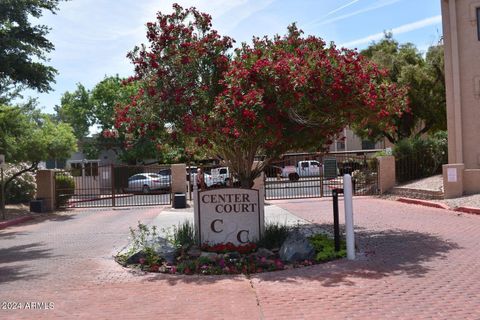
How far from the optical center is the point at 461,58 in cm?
2147

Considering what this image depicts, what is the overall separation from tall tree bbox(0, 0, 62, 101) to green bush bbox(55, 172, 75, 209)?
6.50 metres

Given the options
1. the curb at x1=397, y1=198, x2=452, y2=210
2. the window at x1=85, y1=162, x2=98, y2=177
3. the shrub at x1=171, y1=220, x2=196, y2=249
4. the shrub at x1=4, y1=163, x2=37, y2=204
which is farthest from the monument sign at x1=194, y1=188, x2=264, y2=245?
the shrub at x1=4, y1=163, x2=37, y2=204

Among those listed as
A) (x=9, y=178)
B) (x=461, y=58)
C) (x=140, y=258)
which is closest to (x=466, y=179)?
(x=461, y=58)

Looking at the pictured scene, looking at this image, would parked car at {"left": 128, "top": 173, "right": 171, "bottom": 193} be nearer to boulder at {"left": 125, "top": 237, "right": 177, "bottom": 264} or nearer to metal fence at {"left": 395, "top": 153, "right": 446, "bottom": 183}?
metal fence at {"left": 395, "top": 153, "right": 446, "bottom": 183}

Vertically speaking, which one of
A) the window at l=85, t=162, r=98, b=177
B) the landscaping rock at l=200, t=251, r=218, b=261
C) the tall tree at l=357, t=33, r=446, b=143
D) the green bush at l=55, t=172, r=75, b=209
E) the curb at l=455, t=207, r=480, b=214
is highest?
the tall tree at l=357, t=33, r=446, b=143

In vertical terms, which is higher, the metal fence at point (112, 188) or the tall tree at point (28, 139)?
the tall tree at point (28, 139)

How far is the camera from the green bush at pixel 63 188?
2369 centimetres

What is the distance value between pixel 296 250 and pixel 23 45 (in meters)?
12.1

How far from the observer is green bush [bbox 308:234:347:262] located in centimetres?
922

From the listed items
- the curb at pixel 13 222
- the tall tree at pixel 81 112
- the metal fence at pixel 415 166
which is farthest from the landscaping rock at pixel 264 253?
the tall tree at pixel 81 112

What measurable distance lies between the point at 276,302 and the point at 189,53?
5.47 meters

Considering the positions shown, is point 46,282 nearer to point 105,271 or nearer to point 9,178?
point 105,271

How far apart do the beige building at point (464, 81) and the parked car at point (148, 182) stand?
1724 cm

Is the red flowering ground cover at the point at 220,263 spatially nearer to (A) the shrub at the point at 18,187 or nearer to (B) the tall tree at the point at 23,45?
(B) the tall tree at the point at 23,45
